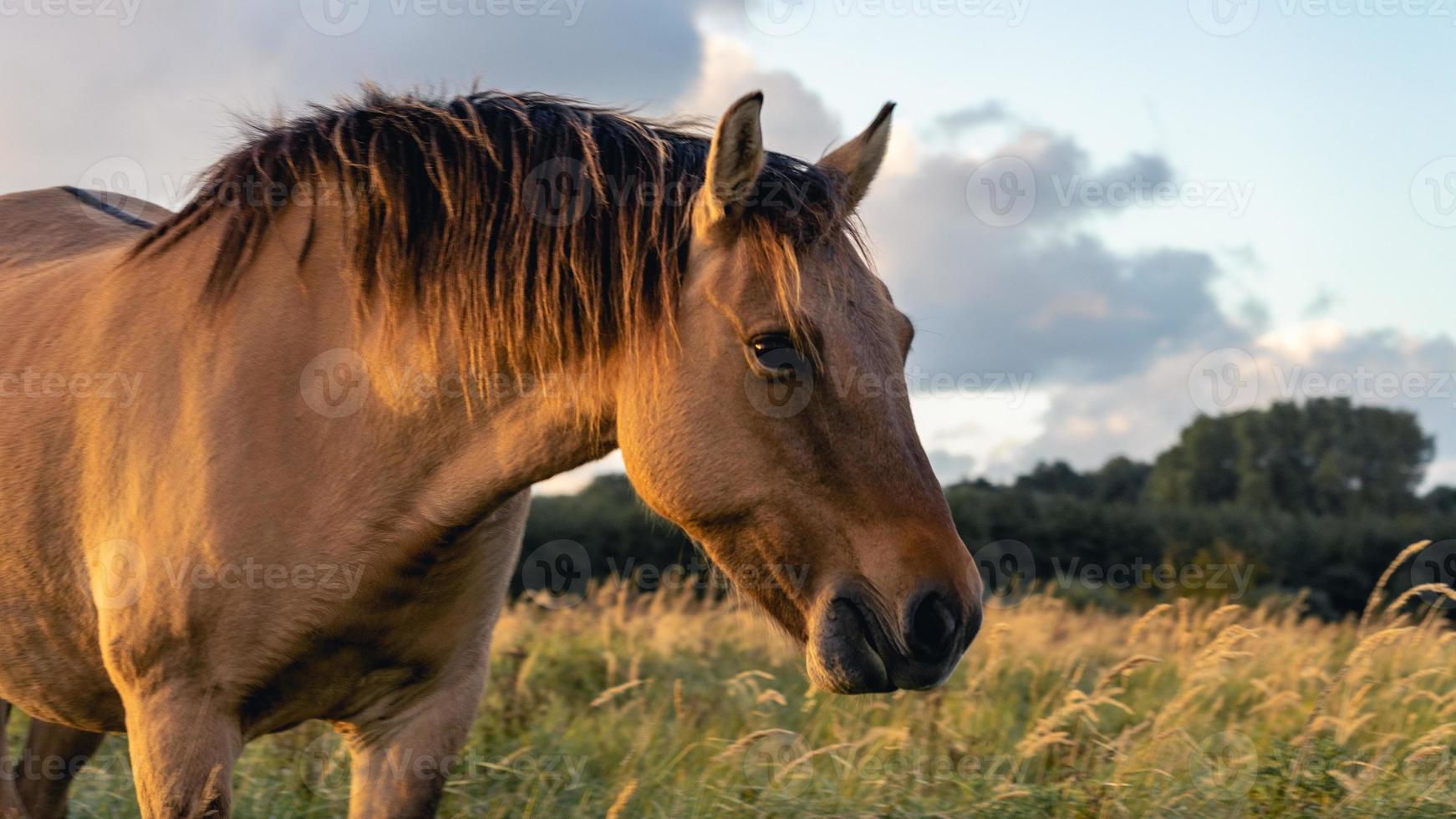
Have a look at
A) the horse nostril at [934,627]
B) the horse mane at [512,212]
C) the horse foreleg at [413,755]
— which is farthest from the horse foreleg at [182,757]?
the horse nostril at [934,627]

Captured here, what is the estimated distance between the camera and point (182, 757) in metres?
2.58

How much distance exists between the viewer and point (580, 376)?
2506mm

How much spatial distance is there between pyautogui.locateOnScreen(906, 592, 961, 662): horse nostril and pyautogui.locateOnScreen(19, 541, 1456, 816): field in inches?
18.2

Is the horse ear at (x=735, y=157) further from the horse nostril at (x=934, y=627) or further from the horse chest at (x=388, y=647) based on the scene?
the horse chest at (x=388, y=647)

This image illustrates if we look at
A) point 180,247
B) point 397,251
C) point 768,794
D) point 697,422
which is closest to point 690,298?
point 697,422

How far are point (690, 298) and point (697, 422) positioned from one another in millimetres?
270

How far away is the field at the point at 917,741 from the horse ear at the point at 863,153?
1.07 meters

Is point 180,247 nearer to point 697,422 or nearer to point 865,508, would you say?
point 697,422
